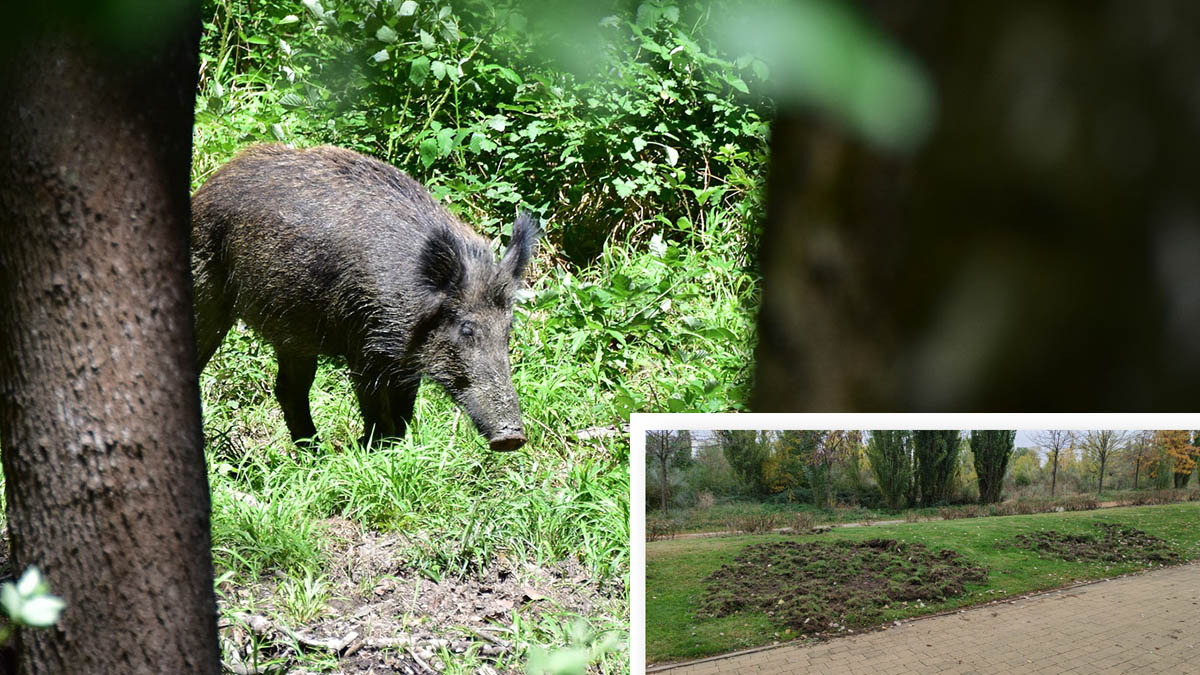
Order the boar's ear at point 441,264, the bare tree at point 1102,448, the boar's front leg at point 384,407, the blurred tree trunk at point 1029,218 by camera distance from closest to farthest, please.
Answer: the blurred tree trunk at point 1029,218 < the bare tree at point 1102,448 < the boar's ear at point 441,264 < the boar's front leg at point 384,407

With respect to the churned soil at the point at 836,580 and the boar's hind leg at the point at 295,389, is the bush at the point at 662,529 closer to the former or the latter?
the churned soil at the point at 836,580

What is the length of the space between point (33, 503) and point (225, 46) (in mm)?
6107

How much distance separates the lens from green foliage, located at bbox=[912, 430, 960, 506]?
7.11 feet

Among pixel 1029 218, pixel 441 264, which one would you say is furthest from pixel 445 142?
pixel 1029 218

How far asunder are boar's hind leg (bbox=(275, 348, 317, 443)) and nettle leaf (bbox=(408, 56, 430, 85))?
78.9 inches

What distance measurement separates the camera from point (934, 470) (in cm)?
249

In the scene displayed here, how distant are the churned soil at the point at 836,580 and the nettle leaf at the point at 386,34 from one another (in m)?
4.60

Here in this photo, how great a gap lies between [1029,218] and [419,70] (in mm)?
5975

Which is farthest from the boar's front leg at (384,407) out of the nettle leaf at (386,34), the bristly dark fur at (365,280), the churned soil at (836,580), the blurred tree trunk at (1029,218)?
the blurred tree trunk at (1029,218)

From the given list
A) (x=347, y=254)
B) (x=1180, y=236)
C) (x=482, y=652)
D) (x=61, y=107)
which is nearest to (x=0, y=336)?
(x=61, y=107)

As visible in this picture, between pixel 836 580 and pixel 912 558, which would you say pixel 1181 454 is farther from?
pixel 836 580

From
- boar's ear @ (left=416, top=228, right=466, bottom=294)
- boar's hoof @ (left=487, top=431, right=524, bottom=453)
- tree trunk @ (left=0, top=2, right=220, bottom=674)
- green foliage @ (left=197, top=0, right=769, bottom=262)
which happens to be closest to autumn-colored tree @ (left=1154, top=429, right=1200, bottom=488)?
tree trunk @ (left=0, top=2, right=220, bottom=674)

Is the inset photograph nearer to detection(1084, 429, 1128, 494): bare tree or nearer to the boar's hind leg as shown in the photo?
detection(1084, 429, 1128, 494): bare tree

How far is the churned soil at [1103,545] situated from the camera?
2.54 m
